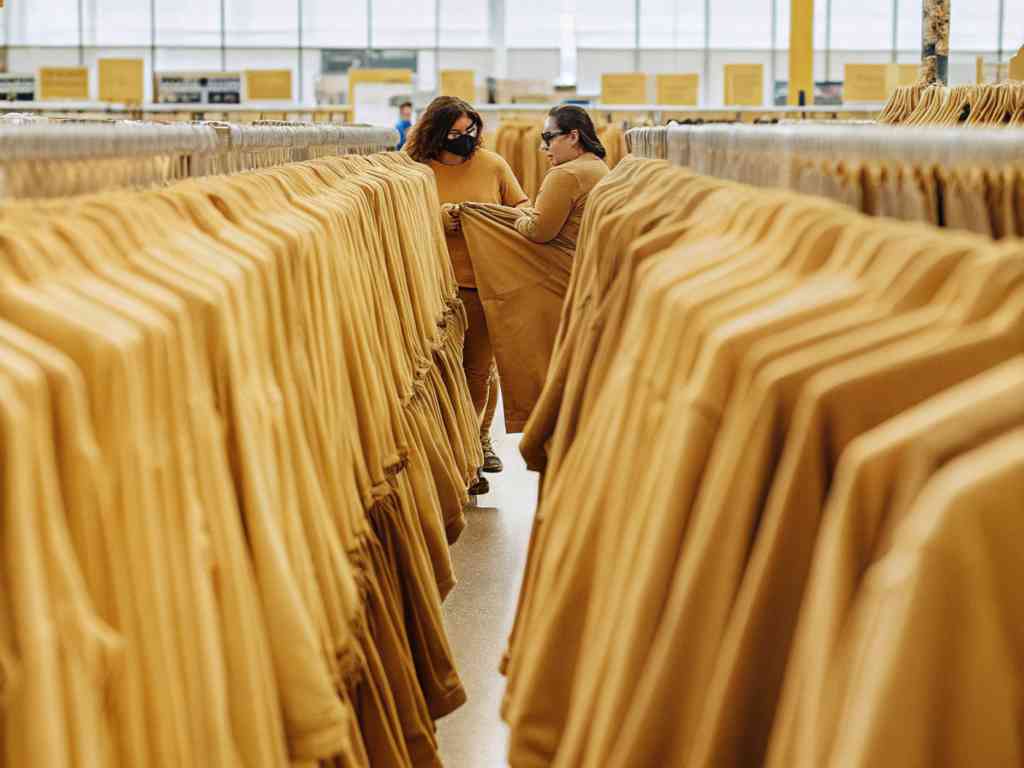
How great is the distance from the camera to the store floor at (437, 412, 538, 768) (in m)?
3.12

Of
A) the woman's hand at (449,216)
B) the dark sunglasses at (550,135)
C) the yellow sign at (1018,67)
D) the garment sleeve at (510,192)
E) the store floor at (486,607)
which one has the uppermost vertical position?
the yellow sign at (1018,67)

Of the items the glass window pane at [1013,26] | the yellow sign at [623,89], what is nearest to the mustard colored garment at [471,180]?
the yellow sign at [623,89]

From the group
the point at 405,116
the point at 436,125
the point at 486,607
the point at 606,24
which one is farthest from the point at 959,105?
the point at 606,24

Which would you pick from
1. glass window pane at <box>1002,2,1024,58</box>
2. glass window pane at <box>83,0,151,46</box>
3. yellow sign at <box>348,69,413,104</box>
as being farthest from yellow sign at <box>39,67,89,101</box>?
glass window pane at <box>1002,2,1024,58</box>

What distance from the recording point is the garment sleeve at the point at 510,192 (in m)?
5.30

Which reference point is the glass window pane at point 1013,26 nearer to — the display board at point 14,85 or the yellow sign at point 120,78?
the display board at point 14,85

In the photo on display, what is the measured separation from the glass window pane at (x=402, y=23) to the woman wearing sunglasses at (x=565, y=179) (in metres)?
13.4

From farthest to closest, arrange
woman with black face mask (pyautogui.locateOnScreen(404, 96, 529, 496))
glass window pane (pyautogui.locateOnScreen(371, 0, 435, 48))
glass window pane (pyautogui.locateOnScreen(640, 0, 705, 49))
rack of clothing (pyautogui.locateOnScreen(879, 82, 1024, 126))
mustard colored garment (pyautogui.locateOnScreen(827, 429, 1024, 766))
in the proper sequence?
glass window pane (pyautogui.locateOnScreen(640, 0, 705, 49)) < glass window pane (pyautogui.locateOnScreen(371, 0, 435, 48)) < woman with black face mask (pyautogui.locateOnScreen(404, 96, 529, 496)) < rack of clothing (pyautogui.locateOnScreen(879, 82, 1024, 126)) < mustard colored garment (pyautogui.locateOnScreen(827, 429, 1024, 766))

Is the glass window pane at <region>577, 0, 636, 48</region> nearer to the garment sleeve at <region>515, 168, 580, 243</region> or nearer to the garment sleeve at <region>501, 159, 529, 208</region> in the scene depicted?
the garment sleeve at <region>501, 159, 529, 208</region>

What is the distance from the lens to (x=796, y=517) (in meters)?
0.94

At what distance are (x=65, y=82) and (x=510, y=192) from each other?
4336 millimetres

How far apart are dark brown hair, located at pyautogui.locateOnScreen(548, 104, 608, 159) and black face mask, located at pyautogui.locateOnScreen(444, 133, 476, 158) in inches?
16.6

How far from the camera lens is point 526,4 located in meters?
17.6

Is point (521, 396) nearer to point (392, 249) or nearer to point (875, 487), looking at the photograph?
point (392, 249)
